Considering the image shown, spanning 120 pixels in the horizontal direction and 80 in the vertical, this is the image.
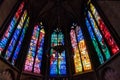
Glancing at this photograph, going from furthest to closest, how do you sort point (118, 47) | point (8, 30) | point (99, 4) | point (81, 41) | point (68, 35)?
1. point (68, 35)
2. point (81, 41)
3. point (99, 4)
4. point (8, 30)
5. point (118, 47)

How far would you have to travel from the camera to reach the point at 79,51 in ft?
41.6

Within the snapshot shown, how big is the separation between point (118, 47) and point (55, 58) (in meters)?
5.18

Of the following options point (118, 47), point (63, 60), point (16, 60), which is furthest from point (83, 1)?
point (16, 60)

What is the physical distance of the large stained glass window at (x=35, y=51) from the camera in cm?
1171

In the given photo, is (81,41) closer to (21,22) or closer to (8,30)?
(21,22)

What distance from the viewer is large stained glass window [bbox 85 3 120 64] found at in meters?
A: 10.1

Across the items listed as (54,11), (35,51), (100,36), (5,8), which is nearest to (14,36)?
(5,8)

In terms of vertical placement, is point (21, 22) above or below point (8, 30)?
above

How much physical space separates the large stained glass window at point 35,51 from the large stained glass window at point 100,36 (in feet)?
13.3

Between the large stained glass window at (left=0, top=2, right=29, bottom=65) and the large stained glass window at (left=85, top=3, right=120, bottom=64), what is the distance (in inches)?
197

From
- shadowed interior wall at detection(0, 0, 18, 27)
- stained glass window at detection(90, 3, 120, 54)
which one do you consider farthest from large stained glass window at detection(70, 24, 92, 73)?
shadowed interior wall at detection(0, 0, 18, 27)

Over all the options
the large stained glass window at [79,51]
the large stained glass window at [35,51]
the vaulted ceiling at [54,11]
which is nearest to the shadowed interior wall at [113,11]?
the large stained glass window at [79,51]

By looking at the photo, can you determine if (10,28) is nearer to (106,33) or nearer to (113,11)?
(106,33)

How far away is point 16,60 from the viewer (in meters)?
11.1
